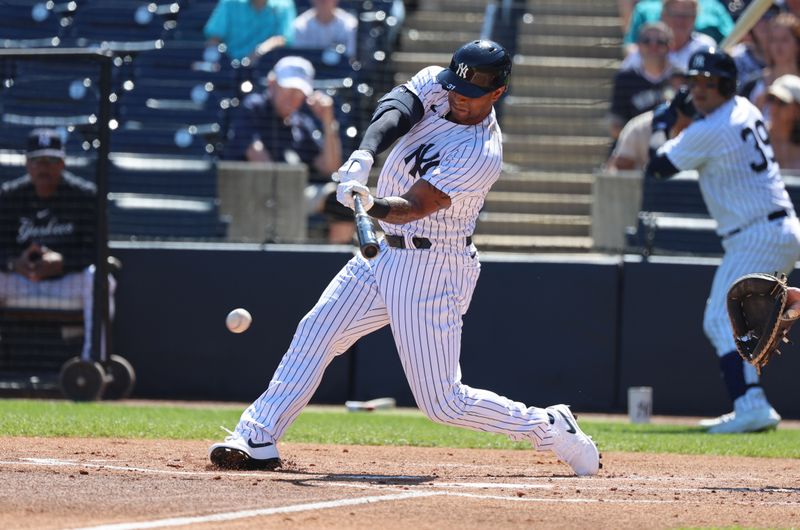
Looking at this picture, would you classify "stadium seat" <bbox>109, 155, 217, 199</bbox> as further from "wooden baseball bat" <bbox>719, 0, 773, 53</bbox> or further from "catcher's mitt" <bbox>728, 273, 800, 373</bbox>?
"catcher's mitt" <bbox>728, 273, 800, 373</bbox>

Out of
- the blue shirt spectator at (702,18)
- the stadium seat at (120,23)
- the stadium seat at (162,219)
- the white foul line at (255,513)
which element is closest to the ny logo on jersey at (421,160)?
the white foul line at (255,513)

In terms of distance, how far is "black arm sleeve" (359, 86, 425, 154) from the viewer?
514 cm

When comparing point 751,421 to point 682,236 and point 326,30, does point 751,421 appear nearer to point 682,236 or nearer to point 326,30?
point 682,236

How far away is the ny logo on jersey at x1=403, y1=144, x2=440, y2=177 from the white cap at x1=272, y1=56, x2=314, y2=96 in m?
5.51

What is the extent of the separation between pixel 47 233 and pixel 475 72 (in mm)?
5210

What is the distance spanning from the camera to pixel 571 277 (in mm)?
9883

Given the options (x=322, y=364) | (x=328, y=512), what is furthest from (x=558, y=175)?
(x=328, y=512)

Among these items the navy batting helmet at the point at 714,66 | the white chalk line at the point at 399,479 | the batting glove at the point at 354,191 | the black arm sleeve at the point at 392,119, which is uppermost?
the navy batting helmet at the point at 714,66

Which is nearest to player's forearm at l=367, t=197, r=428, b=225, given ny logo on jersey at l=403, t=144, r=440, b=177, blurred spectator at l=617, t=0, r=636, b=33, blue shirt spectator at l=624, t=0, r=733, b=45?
ny logo on jersey at l=403, t=144, r=440, b=177

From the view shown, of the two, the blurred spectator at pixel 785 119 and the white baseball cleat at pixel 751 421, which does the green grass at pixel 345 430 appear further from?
the blurred spectator at pixel 785 119

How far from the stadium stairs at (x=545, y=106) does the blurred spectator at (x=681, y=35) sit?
0.73 m

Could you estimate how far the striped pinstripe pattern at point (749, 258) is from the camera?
26.5ft

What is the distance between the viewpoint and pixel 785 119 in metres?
10.4

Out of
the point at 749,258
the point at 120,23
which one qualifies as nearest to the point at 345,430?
the point at 749,258
